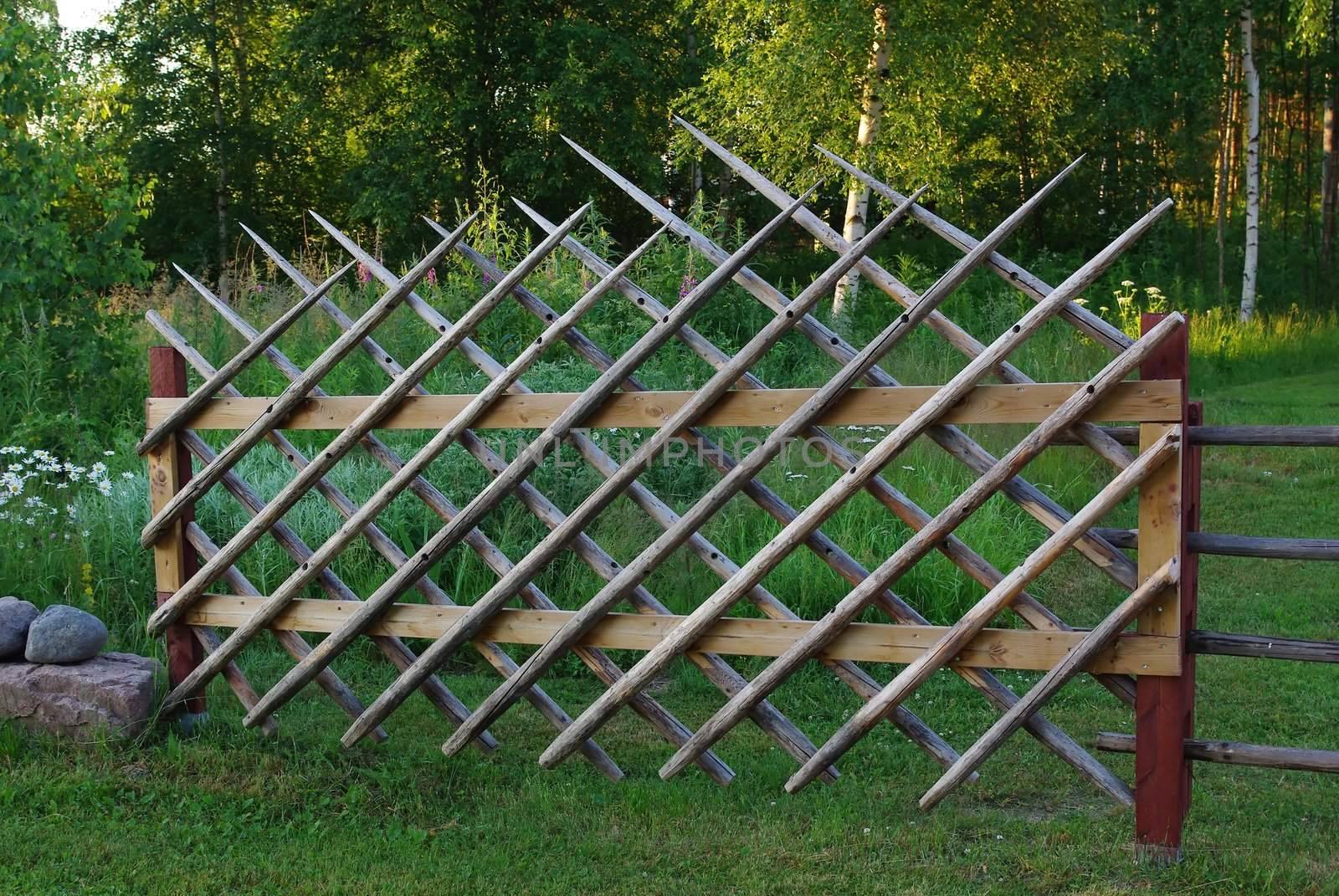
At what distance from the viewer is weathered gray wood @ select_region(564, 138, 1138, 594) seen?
3.12m

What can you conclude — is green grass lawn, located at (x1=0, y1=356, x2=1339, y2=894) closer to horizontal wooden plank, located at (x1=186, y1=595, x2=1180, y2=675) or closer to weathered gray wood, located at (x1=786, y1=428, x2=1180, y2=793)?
weathered gray wood, located at (x1=786, y1=428, x2=1180, y2=793)

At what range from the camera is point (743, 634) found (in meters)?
3.37

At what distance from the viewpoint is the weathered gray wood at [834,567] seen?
126 inches

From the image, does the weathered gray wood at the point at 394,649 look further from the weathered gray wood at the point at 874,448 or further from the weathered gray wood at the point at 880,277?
the weathered gray wood at the point at 880,277

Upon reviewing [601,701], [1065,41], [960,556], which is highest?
[1065,41]

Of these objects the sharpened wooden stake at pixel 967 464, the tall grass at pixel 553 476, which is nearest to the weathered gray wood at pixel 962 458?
the sharpened wooden stake at pixel 967 464

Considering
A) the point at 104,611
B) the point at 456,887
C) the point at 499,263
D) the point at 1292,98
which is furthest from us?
the point at 1292,98

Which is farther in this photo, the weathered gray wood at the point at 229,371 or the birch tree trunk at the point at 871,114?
the birch tree trunk at the point at 871,114

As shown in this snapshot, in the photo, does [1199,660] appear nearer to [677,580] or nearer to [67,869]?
[677,580]

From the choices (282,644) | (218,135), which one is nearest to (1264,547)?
(282,644)

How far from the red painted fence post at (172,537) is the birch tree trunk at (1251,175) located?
39.7 ft

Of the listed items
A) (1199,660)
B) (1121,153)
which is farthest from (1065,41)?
(1199,660)

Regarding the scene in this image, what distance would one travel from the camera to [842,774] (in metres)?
3.84

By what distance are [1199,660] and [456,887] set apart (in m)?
3.42
